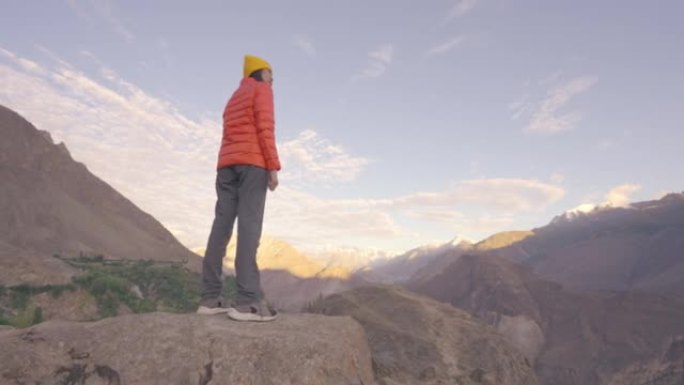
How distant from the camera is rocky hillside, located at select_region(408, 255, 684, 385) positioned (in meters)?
41.5

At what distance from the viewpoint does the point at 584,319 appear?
4831 cm

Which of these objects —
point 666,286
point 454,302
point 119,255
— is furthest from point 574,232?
point 119,255

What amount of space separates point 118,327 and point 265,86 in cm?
274

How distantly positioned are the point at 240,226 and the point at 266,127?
1034mm

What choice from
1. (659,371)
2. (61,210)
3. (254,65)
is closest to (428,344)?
(254,65)

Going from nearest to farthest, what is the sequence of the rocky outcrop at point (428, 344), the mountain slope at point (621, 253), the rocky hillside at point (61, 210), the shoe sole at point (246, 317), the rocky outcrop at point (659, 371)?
the shoe sole at point (246, 317)
the rocky outcrop at point (428, 344)
the rocky outcrop at point (659, 371)
the rocky hillside at point (61, 210)
the mountain slope at point (621, 253)

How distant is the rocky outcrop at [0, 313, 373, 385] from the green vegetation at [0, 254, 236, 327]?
1259 centimetres

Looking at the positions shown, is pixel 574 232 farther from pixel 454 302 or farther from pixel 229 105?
pixel 229 105

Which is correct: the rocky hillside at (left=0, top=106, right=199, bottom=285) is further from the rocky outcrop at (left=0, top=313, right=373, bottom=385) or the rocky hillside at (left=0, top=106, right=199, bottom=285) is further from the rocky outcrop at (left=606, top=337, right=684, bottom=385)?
the rocky outcrop at (left=606, top=337, right=684, bottom=385)

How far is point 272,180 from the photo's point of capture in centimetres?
541

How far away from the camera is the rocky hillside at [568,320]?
41.5 metres

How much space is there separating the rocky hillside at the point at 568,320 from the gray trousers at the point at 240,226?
3855 cm

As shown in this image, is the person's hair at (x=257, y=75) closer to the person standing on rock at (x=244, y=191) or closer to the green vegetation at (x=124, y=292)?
the person standing on rock at (x=244, y=191)

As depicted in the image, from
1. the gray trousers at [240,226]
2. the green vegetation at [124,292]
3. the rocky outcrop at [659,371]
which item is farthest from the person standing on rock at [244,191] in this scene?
the rocky outcrop at [659,371]
